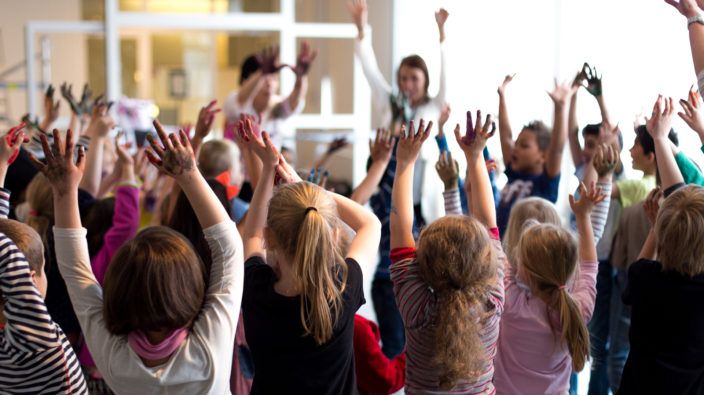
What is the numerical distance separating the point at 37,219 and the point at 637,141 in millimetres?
2009

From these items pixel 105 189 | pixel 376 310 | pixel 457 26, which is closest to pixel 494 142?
Answer: pixel 457 26

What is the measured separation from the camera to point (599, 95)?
2619 mm

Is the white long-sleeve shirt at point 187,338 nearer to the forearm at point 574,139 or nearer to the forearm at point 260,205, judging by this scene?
the forearm at point 260,205

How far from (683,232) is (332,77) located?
5.54 meters

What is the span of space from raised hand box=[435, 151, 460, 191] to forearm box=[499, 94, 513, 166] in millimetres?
545

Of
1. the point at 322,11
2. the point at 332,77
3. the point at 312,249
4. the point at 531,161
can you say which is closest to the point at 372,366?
the point at 312,249

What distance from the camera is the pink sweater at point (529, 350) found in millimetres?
1912

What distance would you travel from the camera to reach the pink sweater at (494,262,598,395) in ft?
6.27

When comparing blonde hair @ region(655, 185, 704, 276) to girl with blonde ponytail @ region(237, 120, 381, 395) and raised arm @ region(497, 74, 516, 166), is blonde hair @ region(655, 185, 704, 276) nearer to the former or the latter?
girl with blonde ponytail @ region(237, 120, 381, 395)

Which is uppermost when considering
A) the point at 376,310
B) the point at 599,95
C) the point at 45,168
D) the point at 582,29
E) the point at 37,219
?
the point at 582,29

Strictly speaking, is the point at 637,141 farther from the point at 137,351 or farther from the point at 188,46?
the point at 188,46

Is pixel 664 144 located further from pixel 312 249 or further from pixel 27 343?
pixel 27 343

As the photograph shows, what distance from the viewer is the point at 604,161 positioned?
228 centimetres

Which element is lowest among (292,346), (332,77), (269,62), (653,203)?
(292,346)
